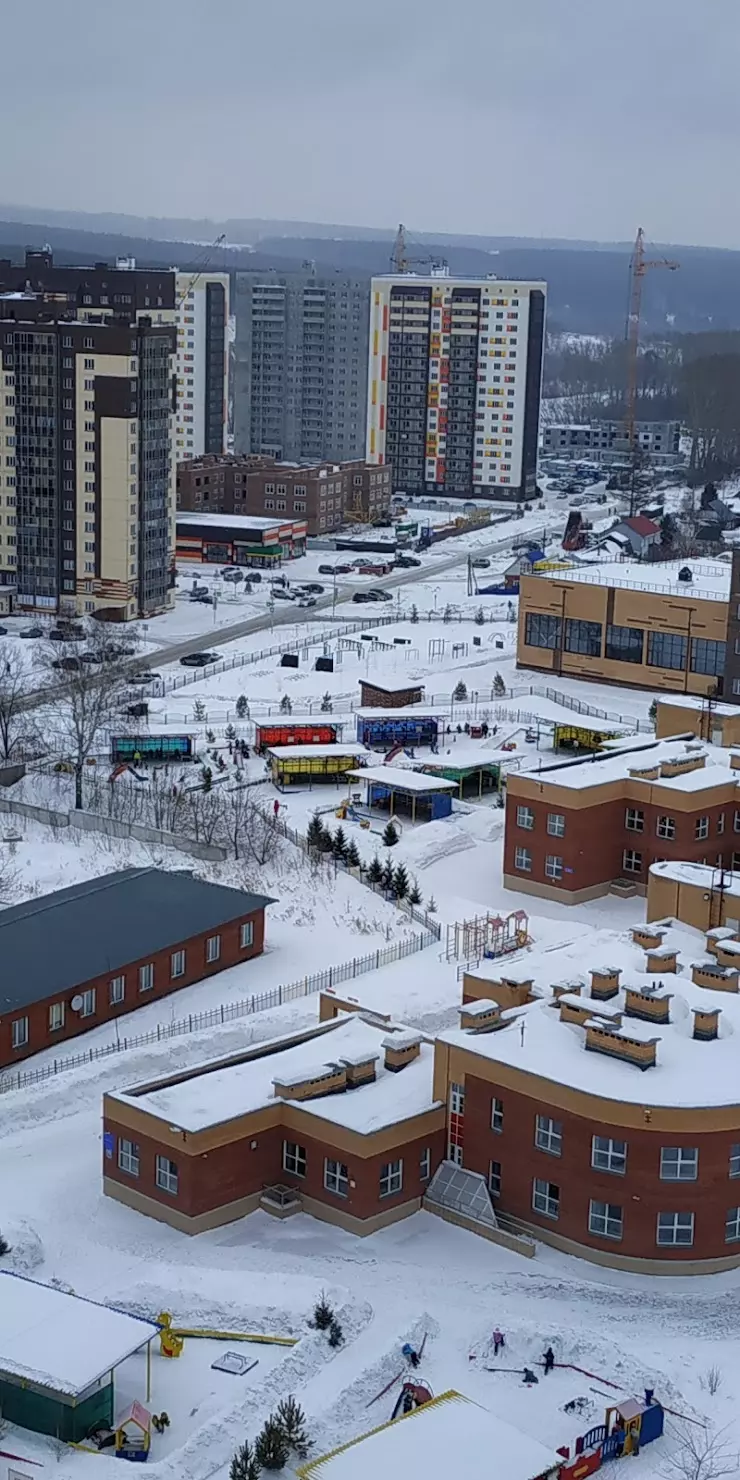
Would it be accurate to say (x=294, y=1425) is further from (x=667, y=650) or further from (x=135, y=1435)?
(x=667, y=650)

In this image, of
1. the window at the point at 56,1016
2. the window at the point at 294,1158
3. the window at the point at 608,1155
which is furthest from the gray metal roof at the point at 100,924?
the window at the point at 608,1155

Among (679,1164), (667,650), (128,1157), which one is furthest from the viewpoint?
(667,650)

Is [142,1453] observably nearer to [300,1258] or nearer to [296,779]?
[300,1258]

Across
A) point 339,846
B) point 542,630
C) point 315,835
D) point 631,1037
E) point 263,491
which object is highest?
point 263,491

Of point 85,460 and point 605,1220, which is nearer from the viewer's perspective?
point 605,1220

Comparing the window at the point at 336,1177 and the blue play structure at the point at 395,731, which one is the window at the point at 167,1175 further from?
the blue play structure at the point at 395,731

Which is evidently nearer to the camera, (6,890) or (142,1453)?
(142,1453)

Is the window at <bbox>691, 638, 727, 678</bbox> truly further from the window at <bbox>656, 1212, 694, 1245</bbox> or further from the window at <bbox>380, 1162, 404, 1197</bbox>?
the window at <bbox>656, 1212, 694, 1245</bbox>

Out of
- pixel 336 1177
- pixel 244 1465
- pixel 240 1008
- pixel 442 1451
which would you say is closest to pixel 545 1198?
pixel 336 1177

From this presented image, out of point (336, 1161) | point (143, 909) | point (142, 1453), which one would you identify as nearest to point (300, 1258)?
point (336, 1161)
